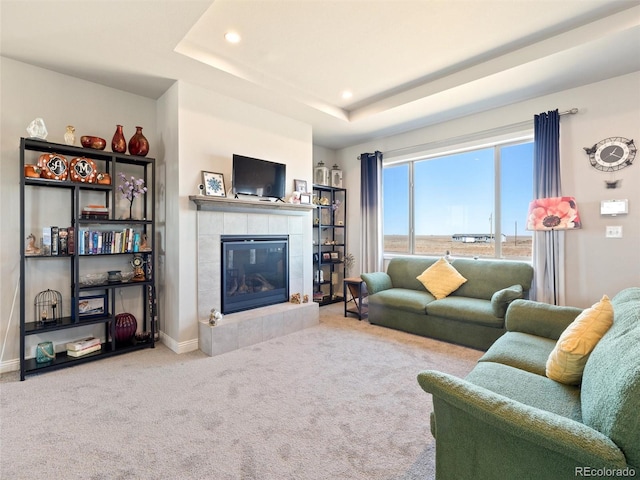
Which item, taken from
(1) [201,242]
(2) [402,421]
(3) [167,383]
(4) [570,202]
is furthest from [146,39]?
(4) [570,202]

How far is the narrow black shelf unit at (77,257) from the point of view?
8.80 ft

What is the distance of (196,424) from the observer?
6.45ft

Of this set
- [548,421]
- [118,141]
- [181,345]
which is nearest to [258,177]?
[118,141]

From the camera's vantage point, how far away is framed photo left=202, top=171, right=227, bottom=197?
3.34 meters

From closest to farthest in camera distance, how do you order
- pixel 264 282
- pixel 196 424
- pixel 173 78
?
pixel 196 424
pixel 173 78
pixel 264 282

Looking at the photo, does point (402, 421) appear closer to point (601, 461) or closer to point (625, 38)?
point (601, 461)

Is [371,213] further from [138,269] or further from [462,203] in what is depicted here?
[138,269]

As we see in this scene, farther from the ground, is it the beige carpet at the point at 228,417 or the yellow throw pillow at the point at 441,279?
the yellow throw pillow at the point at 441,279

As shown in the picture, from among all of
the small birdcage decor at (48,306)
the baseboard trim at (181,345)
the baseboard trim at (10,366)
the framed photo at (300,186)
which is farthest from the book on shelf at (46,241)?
the framed photo at (300,186)

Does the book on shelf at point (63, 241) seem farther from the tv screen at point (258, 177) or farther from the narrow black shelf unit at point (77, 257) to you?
the tv screen at point (258, 177)

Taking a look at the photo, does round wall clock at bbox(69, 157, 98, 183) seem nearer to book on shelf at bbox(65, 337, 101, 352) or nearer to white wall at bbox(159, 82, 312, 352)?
white wall at bbox(159, 82, 312, 352)

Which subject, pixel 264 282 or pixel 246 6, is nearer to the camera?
pixel 246 6

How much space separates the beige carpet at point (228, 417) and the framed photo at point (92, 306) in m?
0.47

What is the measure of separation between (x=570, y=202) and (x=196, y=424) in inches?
143
